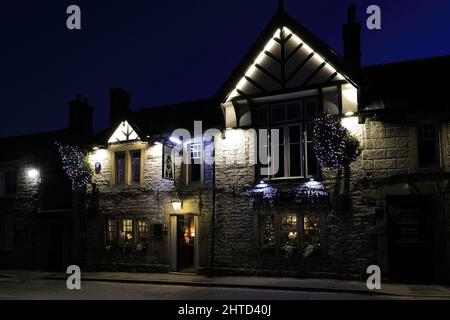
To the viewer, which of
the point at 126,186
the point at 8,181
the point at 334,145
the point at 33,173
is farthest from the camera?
the point at 8,181

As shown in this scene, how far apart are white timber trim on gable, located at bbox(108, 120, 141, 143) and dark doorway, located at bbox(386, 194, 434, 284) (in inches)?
402

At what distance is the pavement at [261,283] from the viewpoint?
41.6 ft

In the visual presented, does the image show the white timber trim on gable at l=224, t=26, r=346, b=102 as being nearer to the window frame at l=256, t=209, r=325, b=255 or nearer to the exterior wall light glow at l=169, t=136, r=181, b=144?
the exterior wall light glow at l=169, t=136, r=181, b=144

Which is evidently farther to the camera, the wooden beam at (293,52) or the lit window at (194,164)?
the lit window at (194,164)

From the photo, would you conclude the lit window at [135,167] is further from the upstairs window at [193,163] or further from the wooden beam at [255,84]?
the wooden beam at [255,84]

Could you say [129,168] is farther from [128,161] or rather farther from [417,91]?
[417,91]

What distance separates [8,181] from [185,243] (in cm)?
1053

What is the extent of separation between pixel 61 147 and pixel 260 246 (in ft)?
32.1

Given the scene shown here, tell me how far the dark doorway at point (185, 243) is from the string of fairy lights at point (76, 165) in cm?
473

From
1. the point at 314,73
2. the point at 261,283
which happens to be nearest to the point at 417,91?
the point at 314,73

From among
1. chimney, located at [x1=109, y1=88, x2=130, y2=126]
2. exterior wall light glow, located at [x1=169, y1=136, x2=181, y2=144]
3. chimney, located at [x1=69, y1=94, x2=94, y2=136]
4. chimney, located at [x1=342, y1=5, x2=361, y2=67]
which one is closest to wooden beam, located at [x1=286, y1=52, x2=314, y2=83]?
chimney, located at [x1=342, y1=5, x2=361, y2=67]

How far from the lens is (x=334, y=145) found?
1477 centimetres

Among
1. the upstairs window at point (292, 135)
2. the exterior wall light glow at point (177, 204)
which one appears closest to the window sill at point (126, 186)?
the exterior wall light glow at point (177, 204)
